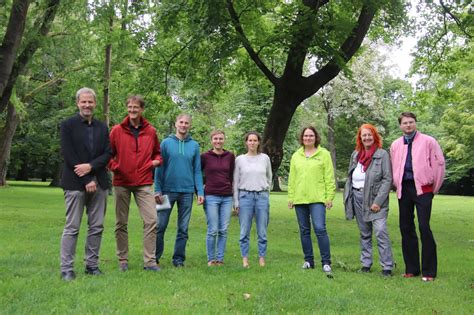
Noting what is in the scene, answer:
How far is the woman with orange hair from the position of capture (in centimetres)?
703

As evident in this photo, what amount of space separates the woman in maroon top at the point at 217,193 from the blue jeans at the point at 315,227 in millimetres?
1058

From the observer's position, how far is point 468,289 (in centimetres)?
624

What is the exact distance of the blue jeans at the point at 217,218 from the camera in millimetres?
7305

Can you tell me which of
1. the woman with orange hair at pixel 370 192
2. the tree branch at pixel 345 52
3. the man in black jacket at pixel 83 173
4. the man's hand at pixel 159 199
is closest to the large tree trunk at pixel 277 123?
the tree branch at pixel 345 52

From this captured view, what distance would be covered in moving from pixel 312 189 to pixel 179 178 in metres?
1.85

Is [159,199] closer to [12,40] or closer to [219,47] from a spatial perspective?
[12,40]

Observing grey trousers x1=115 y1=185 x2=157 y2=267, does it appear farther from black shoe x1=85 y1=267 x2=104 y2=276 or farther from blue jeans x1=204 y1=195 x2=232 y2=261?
blue jeans x1=204 y1=195 x2=232 y2=261

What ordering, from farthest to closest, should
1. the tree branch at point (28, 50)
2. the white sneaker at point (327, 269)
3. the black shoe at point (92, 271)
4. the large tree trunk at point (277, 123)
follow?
1. the large tree trunk at point (277, 123)
2. the tree branch at point (28, 50)
3. the white sneaker at point (327, 269)
4. the black shoe at point (92, 271)

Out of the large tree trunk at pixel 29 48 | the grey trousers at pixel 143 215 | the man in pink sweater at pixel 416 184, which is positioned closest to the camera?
the grey trousers at pixel 143 215

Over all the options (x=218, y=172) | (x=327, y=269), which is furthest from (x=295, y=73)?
(x=327, y=269)

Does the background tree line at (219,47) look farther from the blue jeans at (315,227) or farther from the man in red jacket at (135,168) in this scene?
the blue jeans at (315,227)

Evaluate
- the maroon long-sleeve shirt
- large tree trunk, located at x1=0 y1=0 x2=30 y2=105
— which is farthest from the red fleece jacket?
large tree trunk, located at x1=0 y1=0 x2=30 y2=105

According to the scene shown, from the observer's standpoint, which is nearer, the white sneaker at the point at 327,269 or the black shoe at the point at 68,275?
the black shoe at the point at 68,275

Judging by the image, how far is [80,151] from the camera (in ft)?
19.9
